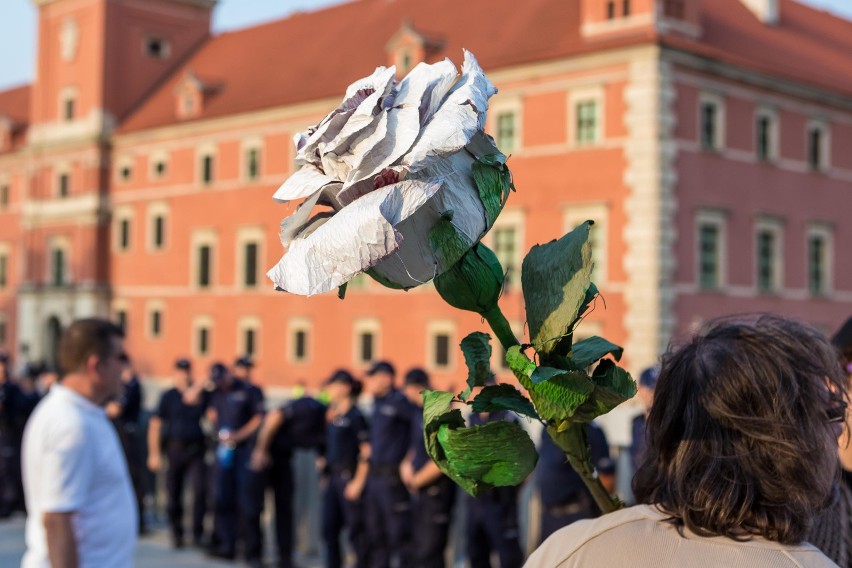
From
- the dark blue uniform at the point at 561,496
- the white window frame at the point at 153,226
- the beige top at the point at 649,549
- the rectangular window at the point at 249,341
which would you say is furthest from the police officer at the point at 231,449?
the white window frame at the point at 153,226

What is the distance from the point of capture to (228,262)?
117 feet

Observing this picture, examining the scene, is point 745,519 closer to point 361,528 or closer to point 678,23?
point 361,528

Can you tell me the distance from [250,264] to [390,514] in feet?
87.4

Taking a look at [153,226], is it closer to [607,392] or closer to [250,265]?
[250,265]

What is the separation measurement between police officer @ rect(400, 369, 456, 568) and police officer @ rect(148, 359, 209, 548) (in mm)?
3658

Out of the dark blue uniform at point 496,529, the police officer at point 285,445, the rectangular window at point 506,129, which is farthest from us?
the rectangular window at point 506,129

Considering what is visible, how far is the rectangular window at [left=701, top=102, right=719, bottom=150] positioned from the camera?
27.2 m

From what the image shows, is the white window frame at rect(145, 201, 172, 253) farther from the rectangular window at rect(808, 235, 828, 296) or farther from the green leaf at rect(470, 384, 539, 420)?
the green leaf at rect(470, 384, 539, 420)

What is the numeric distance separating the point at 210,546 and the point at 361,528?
232 cm

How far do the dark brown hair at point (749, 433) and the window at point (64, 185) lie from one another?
42.8 meters

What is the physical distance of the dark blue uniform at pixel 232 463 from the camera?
36.6 ft

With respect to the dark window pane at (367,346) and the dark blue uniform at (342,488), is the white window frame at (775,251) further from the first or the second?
the dark blue uniform at (342,488)

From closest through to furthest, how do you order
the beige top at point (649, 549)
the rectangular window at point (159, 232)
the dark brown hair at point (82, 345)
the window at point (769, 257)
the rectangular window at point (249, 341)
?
the beige top at point (649, 549) → the dark brown hair at point (82, 345) → the window at point (769, 257) → the rectangular window at point (249, 341) → the rectangular window at point (159, 232)

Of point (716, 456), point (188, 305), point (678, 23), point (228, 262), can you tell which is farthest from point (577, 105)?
point (716, 456)
